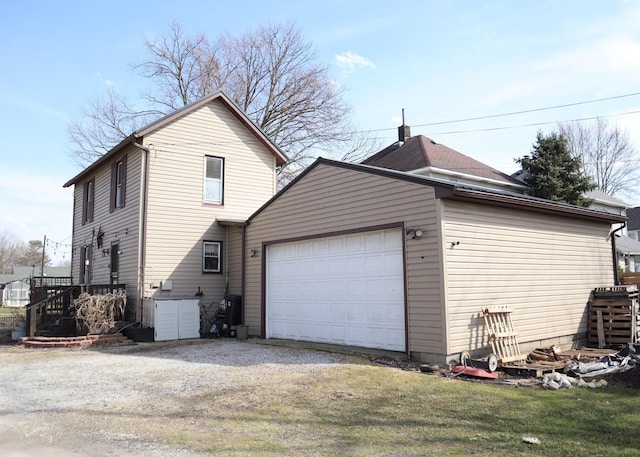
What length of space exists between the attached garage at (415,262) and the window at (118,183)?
18.0 feet

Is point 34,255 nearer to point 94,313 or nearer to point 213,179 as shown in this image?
point 213,179

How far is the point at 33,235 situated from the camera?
77500mm

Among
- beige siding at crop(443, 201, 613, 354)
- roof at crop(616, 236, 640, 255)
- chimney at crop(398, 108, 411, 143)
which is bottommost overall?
beige siding at crop(443, 201, 613, 354)

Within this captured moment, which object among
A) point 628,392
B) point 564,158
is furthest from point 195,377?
point 564,158

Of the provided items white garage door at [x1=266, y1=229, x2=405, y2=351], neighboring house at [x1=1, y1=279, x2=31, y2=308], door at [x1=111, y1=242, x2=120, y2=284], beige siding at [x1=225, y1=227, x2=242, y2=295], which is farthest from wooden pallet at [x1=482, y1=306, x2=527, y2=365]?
neighboring house at [x1=1, y1=279, x2=31, y2=308]

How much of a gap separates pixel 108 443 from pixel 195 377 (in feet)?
10.6

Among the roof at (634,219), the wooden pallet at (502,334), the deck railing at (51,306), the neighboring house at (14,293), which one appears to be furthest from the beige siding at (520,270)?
the neighboring house at (14,293)

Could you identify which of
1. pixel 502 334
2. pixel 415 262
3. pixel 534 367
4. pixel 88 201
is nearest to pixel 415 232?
pixel 415 262

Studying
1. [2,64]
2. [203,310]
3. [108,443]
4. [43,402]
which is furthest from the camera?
[203,310]

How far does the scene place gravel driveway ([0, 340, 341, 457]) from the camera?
15.8 feet

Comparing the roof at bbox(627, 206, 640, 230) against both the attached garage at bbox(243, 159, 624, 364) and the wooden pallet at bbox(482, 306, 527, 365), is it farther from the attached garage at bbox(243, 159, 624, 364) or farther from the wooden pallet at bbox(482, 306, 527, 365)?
the wooden pallet at bbox(482, 306, 527, 365)

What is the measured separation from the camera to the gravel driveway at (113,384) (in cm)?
481

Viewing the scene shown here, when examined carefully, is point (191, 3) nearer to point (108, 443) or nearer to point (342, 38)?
point (342, 38)

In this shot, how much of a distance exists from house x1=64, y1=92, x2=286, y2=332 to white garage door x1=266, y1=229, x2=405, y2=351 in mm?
2532
